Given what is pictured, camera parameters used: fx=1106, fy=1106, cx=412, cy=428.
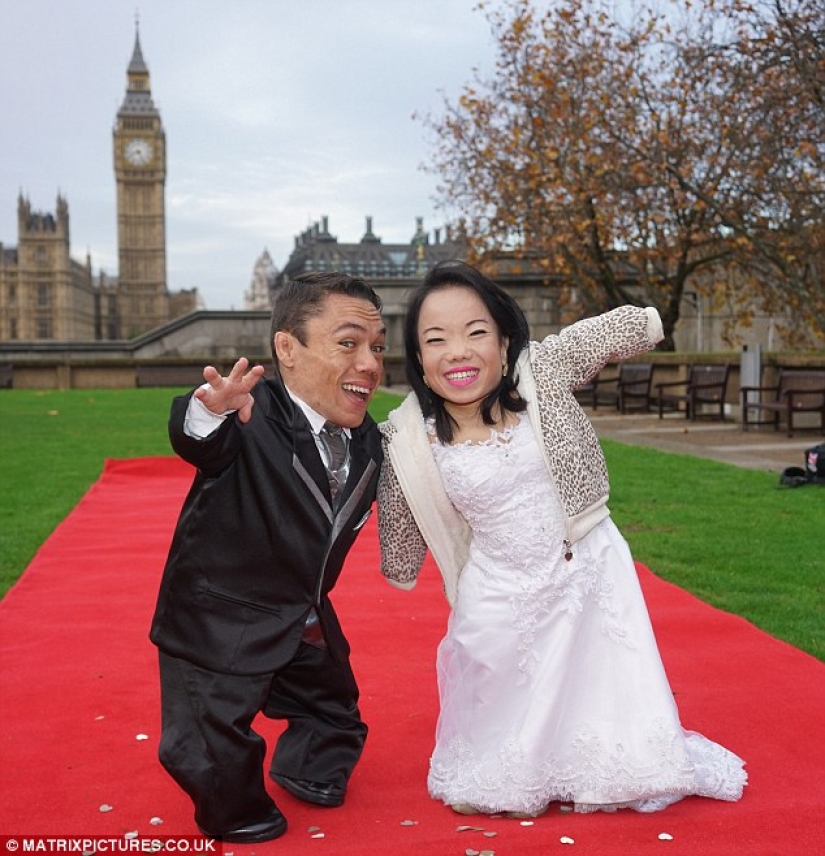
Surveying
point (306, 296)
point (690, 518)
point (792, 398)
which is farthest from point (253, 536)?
point (792, 398)

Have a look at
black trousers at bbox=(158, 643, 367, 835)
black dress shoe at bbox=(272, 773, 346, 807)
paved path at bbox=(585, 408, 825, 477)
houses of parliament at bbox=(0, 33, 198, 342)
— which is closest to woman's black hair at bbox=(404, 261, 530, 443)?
black trousers at bbox=(158, 643, 367, 835)

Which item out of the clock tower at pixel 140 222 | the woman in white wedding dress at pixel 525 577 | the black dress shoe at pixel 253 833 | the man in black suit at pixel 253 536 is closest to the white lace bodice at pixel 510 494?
the woman in white wedding dress at pixel 525 577

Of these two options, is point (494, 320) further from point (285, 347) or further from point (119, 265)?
point (119, 265)

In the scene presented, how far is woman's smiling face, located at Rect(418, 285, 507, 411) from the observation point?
3428mm

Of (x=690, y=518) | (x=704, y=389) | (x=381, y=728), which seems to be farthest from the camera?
(x=704, y=389)

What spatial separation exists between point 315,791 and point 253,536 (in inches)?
36.0

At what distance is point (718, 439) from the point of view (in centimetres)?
1559

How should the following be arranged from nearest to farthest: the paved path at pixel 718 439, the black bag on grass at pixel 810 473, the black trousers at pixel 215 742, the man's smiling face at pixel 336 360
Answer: the black trousers at pixel 215 742, the man's smiling face at pixel 336 360, the black bag on grass at pixel 810 473, the paved path at pixel 718 439

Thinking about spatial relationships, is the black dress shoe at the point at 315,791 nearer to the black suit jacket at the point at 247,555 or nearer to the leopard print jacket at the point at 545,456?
the black suit jacket at the point at 247,555

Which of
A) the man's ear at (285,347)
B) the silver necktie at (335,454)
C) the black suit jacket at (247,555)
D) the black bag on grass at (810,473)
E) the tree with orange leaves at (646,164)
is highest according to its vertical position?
the tree with orange leaves at (646,164)

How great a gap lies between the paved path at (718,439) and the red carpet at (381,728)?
6.65 m

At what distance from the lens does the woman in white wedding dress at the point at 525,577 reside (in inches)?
131

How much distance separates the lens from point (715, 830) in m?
3.19

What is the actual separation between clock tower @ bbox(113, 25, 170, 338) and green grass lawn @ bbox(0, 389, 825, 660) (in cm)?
14237
